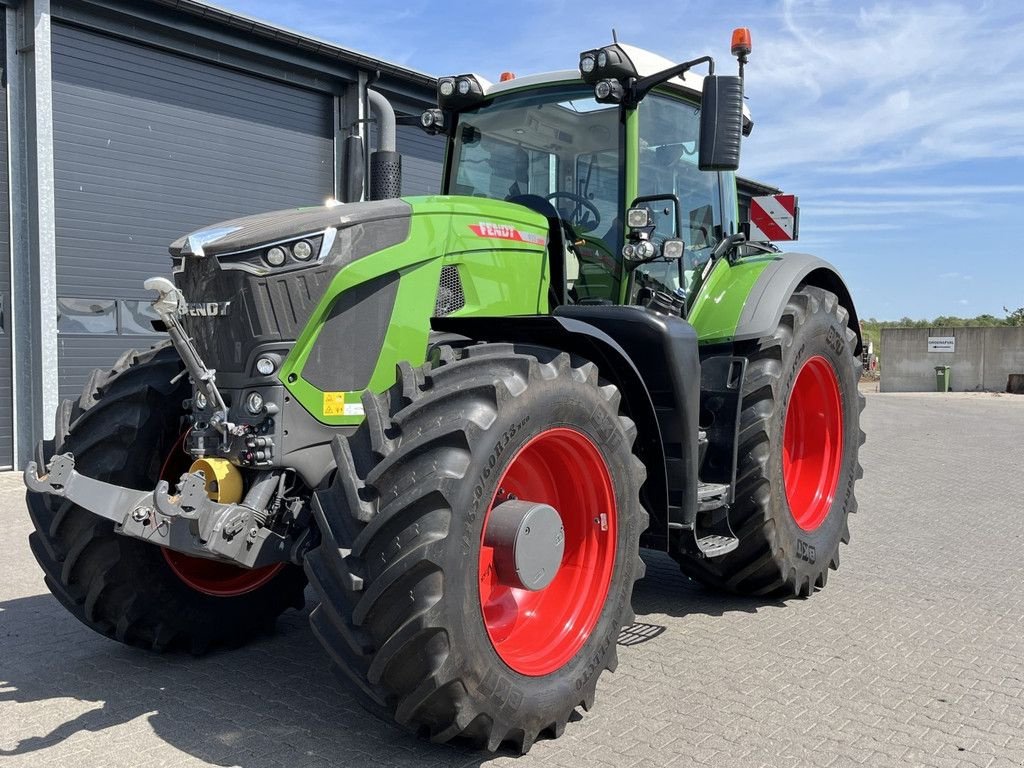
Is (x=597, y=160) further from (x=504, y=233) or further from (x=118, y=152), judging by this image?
(x=118, y=152)

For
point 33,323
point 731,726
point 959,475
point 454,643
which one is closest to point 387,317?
point 454,643

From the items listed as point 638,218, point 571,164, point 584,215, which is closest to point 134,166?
point 571,164

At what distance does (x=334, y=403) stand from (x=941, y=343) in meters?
24.3

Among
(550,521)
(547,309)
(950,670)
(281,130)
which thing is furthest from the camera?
(281,130)

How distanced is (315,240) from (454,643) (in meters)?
1.46

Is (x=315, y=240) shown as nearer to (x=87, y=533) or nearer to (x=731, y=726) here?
(x=87, y=533)

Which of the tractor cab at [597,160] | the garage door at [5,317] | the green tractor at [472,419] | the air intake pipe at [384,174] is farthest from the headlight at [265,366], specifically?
the garage door at [5,317]

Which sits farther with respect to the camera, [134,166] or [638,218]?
[134,166]

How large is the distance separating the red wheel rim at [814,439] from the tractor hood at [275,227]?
2955mm

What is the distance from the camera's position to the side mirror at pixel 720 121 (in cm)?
394

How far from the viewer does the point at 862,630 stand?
449 centimetres

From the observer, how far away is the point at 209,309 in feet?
11.0

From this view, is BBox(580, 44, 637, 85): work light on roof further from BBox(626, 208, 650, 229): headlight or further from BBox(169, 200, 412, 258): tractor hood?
BBox(169, 200, 412, 258): tractor hood

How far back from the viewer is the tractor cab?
439 cm
